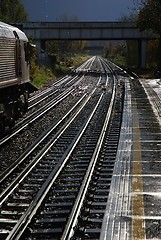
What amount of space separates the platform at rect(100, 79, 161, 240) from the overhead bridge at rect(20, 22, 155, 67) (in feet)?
161

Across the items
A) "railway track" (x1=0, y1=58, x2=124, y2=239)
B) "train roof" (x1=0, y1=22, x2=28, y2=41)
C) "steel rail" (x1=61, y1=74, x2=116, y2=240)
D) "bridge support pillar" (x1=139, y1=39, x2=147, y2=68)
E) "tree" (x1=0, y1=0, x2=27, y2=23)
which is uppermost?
"tree" (x1=0, y1=0, x2=27, y2=23)

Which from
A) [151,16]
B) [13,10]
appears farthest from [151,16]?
[13,10]

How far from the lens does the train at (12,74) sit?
14023mm

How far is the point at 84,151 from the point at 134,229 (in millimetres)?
5671

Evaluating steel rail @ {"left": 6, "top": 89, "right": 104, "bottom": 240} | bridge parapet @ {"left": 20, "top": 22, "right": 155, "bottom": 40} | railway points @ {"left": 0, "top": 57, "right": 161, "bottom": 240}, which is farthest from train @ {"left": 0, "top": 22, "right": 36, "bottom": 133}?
bridge parapet @ {"left": 20, "top": 22, "right": 155, "bottom": 40}

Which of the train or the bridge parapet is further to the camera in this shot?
the bridge parapet

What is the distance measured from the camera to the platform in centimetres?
688

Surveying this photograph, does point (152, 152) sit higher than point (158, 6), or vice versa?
point (158, 6)

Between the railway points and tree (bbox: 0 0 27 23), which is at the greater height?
tree (bbox: 0 0 27 23)

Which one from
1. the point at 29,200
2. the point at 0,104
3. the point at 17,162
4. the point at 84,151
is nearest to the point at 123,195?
the point at 29,200

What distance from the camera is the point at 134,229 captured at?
22.5 ft

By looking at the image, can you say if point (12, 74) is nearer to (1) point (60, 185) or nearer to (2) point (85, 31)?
(1) point (60, 185)

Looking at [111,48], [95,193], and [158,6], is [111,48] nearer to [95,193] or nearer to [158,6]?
[158,6]

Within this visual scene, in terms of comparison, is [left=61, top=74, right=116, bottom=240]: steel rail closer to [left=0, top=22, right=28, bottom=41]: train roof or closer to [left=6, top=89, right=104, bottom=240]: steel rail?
[left=6, top=89, right=104, bottom=240]: steel rail
